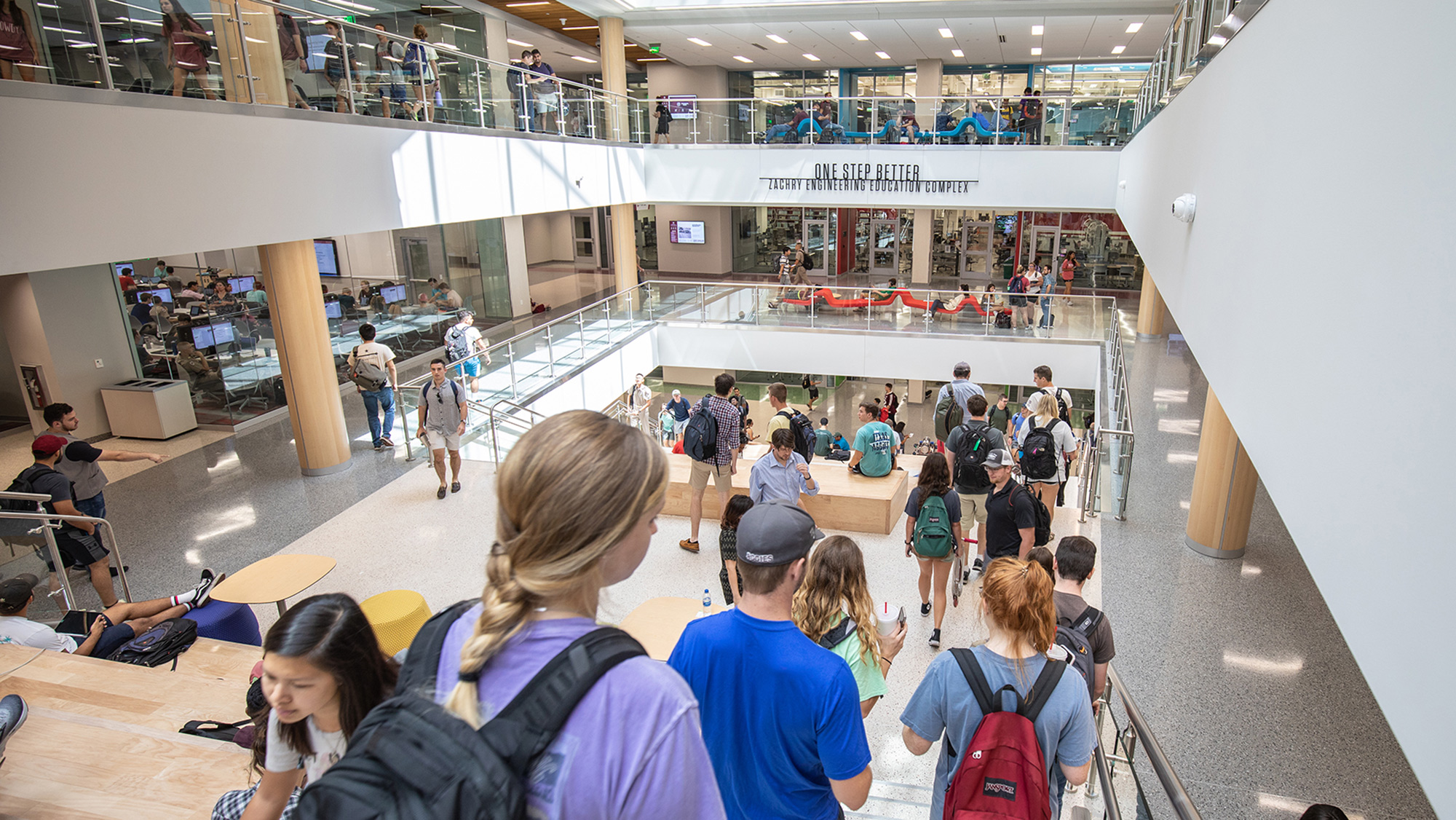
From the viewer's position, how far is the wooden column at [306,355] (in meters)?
8.59

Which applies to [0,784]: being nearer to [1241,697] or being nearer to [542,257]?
[1241,697]

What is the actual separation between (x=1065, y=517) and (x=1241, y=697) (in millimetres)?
2741

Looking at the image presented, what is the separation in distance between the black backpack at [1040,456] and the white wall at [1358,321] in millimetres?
2749

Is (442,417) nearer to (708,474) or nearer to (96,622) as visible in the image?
(708,474)

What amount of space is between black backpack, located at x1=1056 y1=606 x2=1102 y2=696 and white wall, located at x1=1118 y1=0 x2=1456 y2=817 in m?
0.92

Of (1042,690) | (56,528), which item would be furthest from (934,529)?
(56,528)

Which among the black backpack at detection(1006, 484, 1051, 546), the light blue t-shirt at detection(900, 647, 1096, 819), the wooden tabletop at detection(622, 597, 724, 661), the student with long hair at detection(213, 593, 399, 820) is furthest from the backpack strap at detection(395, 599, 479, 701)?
the black backpack at detection(1006, 484, 1051, 546)

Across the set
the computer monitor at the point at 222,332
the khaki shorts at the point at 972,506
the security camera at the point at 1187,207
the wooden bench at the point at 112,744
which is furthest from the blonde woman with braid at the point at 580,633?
the computer monitor at the point at 222,332

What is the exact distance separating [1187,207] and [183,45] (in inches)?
315

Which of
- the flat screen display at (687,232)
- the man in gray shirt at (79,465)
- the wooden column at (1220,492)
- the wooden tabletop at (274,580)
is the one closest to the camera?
the wooden tabletop at (274,580)

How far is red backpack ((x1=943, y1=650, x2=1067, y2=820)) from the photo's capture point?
2.23 metres

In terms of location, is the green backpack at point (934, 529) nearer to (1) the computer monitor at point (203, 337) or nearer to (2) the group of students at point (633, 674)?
(2) the group of students at point (633, 674)

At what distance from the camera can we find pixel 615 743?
0.88 metres

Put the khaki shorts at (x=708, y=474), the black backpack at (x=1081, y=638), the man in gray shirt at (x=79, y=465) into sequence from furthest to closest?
the khaki shorts at (x=708, y=474) → the man in gray shirt at (x=79, y=465) → the black backpack at (x=1081, y=638)
